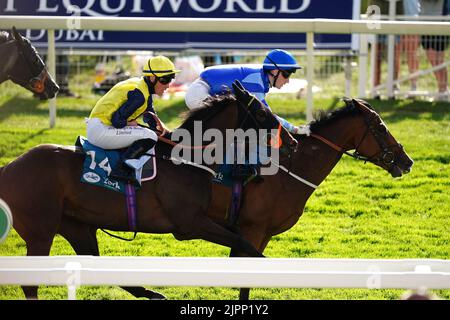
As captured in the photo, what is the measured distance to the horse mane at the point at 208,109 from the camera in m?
6.30

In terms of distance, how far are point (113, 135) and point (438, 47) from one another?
6.88 meters

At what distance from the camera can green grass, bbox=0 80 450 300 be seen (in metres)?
6.80

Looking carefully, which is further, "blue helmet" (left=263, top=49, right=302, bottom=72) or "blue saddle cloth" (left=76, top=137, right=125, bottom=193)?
"blue helmet" (left=263, top=49, right=302, bottom=72)

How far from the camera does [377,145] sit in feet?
22.4

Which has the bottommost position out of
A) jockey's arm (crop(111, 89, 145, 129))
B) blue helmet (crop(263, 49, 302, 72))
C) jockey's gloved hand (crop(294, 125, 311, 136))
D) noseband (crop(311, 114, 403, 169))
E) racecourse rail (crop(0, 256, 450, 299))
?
racecourse rail (crop(0, 256, 450, 299))

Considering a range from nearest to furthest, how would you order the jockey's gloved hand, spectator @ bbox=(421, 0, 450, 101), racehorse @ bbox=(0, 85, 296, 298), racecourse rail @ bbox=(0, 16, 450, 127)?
racehorse @ bbox=(0, 85, 296, 298)
the jockey's gloved hand
racecourse rail @ bbox=(0, 16, 450, 127)
spectator @ bbox=(421, 0, 450, 101)

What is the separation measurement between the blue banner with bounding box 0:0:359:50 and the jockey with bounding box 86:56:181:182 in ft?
19.7

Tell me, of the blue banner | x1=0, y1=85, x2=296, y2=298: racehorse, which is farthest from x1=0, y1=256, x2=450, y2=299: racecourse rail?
the blue banner

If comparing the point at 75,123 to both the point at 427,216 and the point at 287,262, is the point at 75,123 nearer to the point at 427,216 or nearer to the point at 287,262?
the point at 427,216

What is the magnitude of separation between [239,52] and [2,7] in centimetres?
302

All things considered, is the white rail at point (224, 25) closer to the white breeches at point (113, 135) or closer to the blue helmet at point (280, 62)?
the blue helmet at point (280, 62)

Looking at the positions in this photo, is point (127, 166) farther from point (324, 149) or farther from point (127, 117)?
point (324, 149)

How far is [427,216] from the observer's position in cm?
880

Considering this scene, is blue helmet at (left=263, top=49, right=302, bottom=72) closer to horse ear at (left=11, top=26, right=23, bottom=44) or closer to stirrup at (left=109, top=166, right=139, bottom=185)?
stirrup at (left=109, top=166, right=139, bottom=185)
